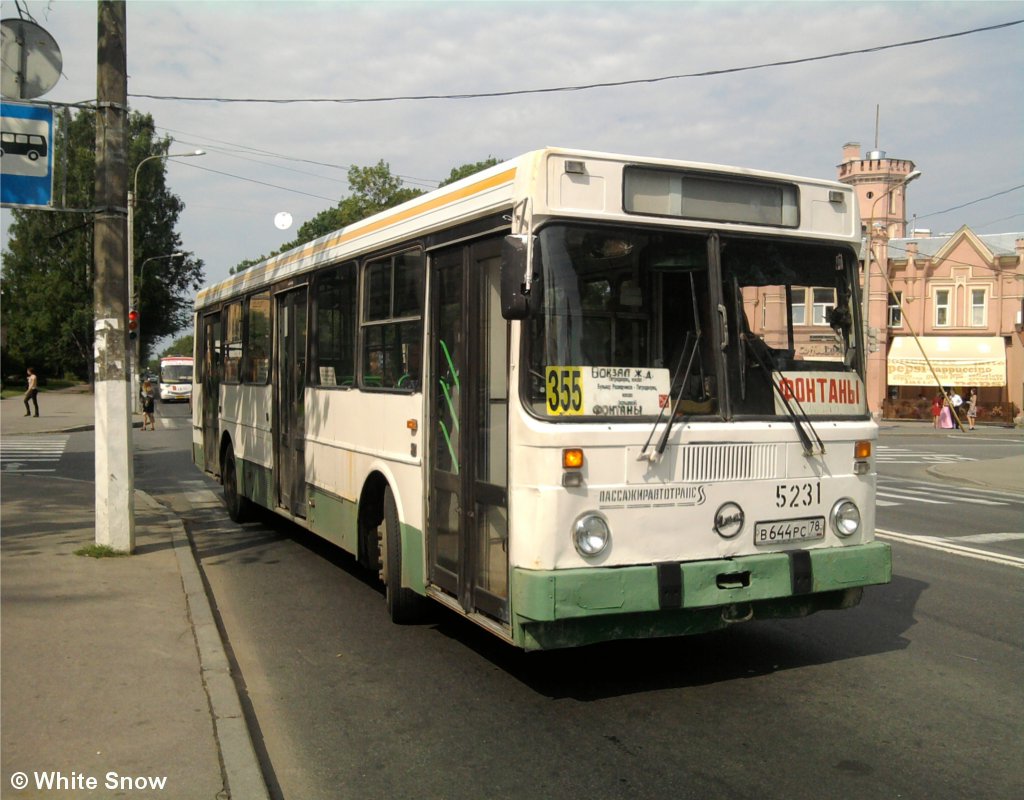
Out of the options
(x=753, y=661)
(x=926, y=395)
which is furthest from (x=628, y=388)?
(x=926, y=395)

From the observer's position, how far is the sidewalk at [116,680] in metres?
4.41

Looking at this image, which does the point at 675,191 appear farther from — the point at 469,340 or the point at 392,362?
the point at 392,362

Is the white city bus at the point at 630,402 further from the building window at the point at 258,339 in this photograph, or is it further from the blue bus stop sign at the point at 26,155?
the building window at the point at 258,339

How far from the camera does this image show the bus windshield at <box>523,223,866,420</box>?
5.20 m

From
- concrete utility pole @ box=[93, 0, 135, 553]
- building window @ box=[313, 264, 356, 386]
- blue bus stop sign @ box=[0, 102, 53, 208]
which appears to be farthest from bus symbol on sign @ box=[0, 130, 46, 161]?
building window @ box=[313, 264, 356, 386]

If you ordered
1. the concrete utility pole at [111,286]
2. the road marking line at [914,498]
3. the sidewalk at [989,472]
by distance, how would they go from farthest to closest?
the sidewalk at [989,472] → the road marking line at [914,498] → the concrete utility pole at [111,286]

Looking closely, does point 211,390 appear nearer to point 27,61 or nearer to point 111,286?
point 111,286

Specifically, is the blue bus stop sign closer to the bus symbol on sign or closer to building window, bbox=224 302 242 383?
the bus symbol on sign

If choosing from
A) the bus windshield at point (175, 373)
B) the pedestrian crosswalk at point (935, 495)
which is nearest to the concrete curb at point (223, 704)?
the pedestrian crosswalk at point (935, 495)

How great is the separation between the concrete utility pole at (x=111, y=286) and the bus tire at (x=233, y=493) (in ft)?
8.74

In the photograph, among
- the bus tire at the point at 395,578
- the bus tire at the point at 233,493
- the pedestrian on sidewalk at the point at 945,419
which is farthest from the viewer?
the pedestrian on sidewalk at the point at 945,419

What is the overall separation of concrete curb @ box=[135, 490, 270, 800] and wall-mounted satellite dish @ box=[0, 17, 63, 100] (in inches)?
172

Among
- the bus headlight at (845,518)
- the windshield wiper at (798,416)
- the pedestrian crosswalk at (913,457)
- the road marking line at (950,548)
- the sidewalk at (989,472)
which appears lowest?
the pedestrian crosswalk at (913,457)

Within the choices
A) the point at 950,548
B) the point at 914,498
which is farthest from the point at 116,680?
the point at 914,498
